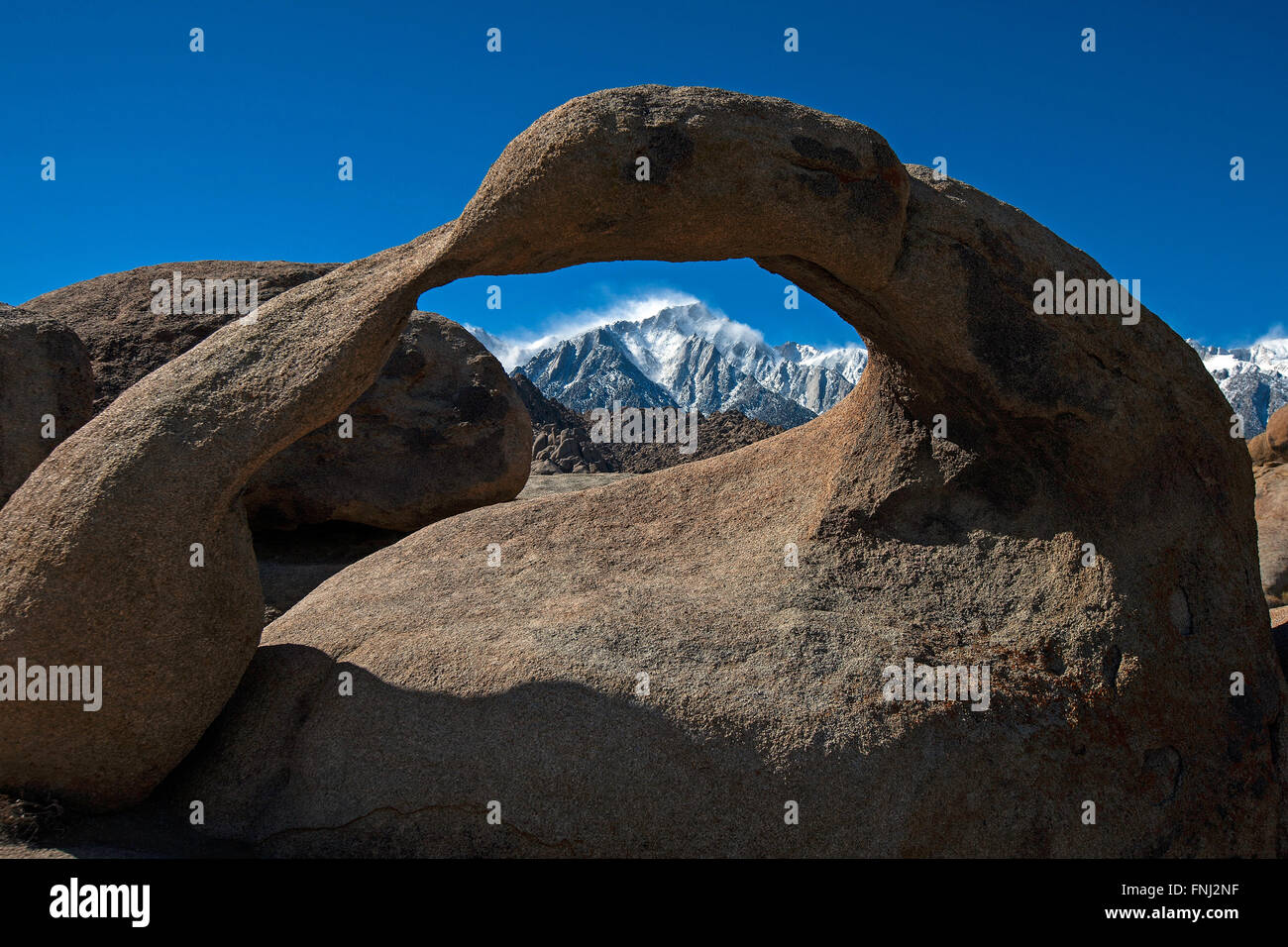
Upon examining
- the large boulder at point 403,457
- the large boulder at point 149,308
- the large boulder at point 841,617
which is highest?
the large boulder at point 149,308

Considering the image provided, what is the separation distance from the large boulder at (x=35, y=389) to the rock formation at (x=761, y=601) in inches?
74.0

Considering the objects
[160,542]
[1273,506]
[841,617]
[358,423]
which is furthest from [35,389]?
[1273,506]

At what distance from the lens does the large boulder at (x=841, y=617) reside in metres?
3.49

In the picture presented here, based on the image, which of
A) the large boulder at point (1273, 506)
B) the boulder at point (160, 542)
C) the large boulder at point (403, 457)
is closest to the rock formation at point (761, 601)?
the boulder at point (160, 542)

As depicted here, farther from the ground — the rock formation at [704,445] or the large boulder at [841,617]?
the rock formation at [704,445]

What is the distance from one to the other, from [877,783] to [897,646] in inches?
25.2

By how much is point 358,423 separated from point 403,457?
0.44 meters

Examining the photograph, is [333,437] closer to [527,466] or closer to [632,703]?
[527,466]

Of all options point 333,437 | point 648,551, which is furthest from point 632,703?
point 333,437

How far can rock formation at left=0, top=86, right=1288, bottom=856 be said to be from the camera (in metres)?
3.46

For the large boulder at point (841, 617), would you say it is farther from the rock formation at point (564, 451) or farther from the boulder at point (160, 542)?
the rock formation at point (564, 451)

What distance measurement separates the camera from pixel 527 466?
849cm

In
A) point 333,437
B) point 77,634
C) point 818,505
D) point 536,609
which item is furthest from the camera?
point 333,437

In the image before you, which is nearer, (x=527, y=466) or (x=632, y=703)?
(x=632, y=703)
